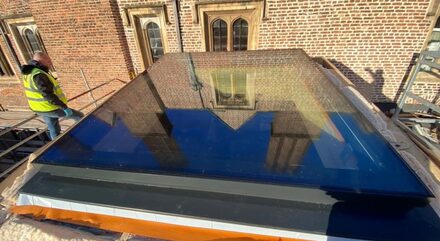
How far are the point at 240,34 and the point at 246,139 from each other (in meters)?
4.67

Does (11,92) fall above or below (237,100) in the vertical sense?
below

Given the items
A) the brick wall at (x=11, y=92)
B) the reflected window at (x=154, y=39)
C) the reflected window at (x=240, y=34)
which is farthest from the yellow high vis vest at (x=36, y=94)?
the brick wall at (x=11, y=92)

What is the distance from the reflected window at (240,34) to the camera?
5.30 metres

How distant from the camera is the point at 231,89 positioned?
2.88m

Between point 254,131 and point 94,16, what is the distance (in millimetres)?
5981

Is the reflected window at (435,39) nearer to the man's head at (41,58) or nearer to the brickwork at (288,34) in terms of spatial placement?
the brickwork at (288,34)

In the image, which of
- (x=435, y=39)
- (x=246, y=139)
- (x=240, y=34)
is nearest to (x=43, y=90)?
(x=246, y=139)

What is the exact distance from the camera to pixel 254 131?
1.65 m

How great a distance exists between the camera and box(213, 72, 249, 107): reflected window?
95.7 inches

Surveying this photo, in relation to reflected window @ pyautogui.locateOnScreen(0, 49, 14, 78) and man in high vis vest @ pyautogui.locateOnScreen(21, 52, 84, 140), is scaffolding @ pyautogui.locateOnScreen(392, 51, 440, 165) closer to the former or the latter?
man in high vis vest @ pyautogui.locateOnScreen(21, 52, 84, 140)

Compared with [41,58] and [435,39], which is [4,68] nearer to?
[41,58]

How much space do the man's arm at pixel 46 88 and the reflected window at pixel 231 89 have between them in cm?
269

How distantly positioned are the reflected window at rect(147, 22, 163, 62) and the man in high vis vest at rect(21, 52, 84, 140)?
3.00 m

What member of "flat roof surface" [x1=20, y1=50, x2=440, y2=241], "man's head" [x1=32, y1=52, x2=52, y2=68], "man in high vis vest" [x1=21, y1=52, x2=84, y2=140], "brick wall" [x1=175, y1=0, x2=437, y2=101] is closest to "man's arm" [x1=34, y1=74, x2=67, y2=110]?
"man in high vis vest" [x1=21, y1=52, x2=84, y2=140]
